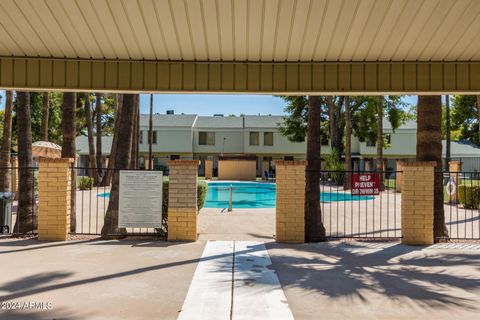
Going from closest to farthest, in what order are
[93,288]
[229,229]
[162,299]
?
[162,299], [93,288], [229,229]

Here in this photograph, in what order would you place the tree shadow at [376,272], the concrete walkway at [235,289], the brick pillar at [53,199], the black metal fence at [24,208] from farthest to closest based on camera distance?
the black metal fence at [24,208] → the brick pillar at [53,199] → the tree shadow at [376,272] → the concrete walkway at [235,289]

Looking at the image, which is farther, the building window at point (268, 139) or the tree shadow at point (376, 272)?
the building window at point (268, 139)

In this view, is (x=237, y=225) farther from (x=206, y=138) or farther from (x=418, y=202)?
(x=206, y=138)

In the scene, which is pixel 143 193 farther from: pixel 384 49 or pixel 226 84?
pixel 384 49

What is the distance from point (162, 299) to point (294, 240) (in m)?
4.34

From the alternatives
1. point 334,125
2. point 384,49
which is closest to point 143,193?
point 384,49

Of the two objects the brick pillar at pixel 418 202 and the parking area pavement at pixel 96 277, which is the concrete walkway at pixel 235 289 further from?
the brick pillar at pixel 418 202

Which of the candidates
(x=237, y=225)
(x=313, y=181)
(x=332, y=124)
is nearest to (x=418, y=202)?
(x=313, y=181)

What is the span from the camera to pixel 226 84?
687cm

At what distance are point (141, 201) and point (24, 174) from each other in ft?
11.4

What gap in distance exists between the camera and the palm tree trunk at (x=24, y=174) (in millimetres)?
10337

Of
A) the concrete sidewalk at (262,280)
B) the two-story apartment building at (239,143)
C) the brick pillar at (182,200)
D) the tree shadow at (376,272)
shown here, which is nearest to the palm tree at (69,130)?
the concrete sidewalk at (262,280)

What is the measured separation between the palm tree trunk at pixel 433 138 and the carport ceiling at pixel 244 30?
3788mm

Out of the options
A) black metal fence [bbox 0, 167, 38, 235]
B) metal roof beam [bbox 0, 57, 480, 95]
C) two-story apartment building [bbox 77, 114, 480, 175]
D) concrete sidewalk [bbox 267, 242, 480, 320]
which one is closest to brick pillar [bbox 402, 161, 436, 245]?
concrete sidewalk [bbox 267, 242, 480, 320]
